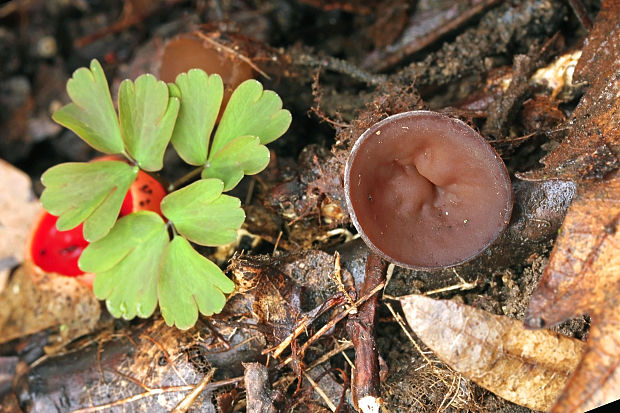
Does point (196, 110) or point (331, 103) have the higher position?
point (196, 110)

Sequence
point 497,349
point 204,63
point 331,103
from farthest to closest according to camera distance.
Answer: point 331,103
point 204,63
point 497,349

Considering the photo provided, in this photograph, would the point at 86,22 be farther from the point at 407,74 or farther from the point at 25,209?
the point at 407,74

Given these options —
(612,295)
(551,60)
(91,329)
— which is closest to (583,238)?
(612,295)

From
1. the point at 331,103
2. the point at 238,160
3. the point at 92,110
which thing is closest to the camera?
the point at 238,160

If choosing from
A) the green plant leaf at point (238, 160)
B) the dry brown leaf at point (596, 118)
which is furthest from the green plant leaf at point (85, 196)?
the dry brown leaf at point (596, 118)

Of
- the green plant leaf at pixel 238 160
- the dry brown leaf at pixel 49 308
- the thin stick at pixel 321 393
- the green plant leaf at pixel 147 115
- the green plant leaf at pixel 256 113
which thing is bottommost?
the thin stick at pixel 321 393

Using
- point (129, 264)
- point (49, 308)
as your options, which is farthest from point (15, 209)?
point (129, 264)

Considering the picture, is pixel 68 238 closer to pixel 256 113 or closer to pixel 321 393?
pixel 256 113

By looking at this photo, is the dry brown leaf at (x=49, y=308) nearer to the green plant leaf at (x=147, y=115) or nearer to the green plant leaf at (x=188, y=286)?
the green plant leaf at (x=188, y=286)
